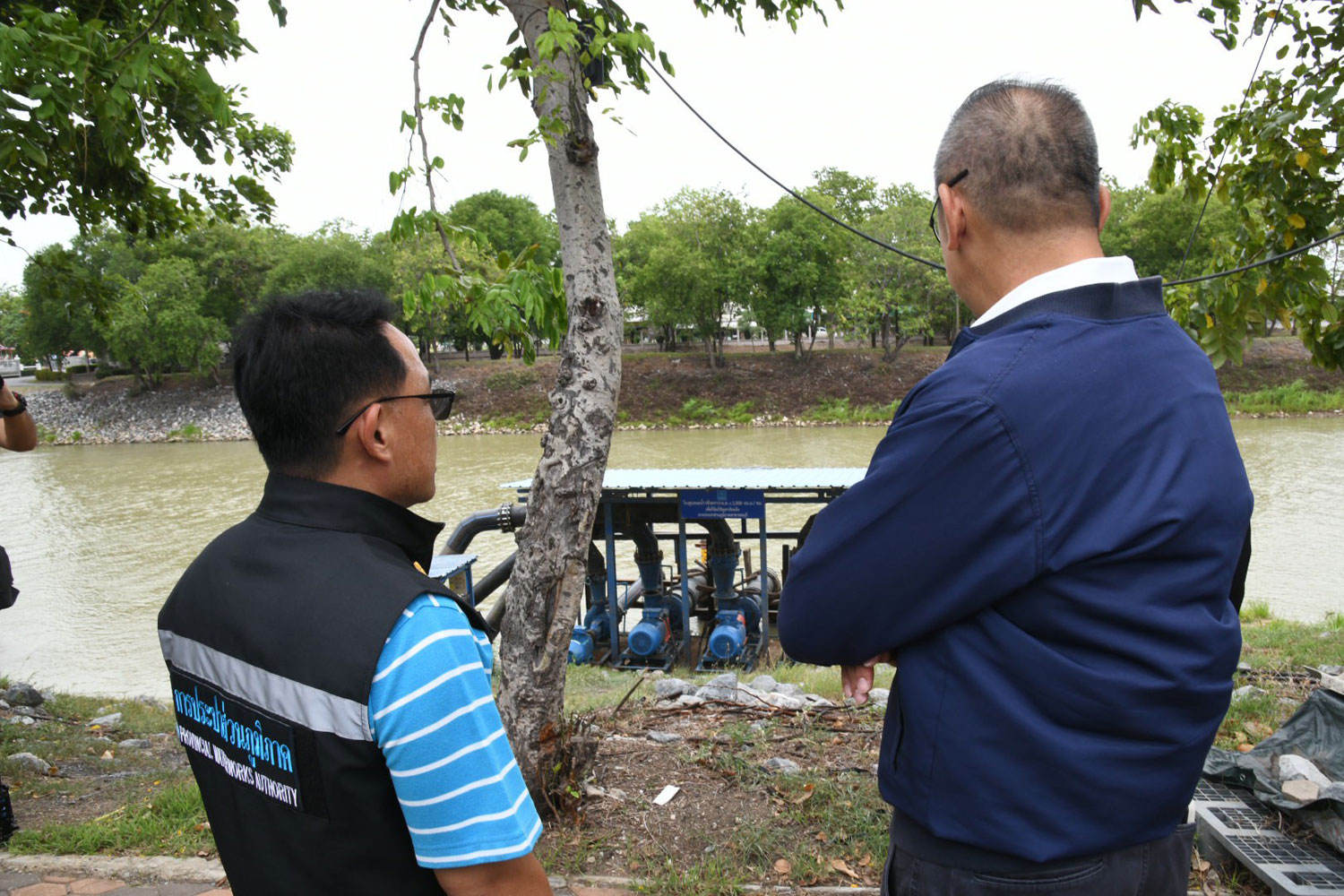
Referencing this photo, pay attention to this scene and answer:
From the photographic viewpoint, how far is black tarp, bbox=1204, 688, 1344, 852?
9.94ft

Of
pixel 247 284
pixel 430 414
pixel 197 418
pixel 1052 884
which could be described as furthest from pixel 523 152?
pixel 247 284

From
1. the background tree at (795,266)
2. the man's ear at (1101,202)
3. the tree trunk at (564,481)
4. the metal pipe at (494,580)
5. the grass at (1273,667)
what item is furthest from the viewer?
the background tree at (795,266)

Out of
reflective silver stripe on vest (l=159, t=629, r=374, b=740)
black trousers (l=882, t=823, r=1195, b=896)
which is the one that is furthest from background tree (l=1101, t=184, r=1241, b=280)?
reflective silver stripe on vest (l=159, t=629, r=374, b=740)

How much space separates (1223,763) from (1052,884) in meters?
2.66

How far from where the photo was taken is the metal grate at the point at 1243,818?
314cm

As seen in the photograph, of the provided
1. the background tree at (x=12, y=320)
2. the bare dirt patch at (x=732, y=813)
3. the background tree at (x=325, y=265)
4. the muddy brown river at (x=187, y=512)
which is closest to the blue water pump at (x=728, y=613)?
the muddy brown river at (x=187, y=512)

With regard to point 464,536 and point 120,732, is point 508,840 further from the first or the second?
point 464,536

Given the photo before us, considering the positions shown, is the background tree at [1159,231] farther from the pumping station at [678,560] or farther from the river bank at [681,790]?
the river bank at [681,790]

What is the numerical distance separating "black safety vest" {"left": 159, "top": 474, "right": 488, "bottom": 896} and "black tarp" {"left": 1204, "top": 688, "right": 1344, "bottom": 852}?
3047mm

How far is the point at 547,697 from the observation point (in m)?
3.65

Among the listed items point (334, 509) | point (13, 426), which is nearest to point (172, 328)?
point (13, 426)

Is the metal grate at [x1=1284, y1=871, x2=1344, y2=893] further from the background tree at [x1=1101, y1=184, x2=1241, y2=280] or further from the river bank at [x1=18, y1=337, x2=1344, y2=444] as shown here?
the background tree at [x1=1101, y1=184, x2=1241, y2=280]

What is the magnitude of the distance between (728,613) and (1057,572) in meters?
10.4

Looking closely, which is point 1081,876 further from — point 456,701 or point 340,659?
point 340,659
